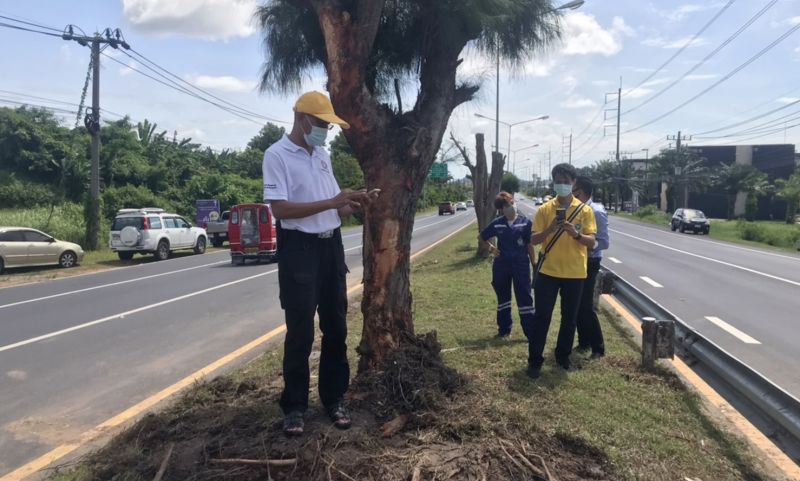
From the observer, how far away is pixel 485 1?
14.8 feet

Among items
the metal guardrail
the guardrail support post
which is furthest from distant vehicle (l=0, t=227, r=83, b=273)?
the guardrail support post

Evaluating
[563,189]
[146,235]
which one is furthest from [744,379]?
[146,235]

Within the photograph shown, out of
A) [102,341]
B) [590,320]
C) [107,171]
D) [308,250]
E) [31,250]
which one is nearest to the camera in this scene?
[308,250]

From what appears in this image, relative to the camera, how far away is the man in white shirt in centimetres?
333

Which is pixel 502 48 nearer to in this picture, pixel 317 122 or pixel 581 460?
pixel 317 122

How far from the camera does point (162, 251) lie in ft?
68.6

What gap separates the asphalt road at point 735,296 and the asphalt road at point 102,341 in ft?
19.7

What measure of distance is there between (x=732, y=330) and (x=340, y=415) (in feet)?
22.7

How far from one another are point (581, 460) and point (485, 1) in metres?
3.36

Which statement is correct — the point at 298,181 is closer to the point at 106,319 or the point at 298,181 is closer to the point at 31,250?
the point at 106,319

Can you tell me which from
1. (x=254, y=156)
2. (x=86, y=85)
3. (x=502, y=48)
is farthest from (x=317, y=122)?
(x=254, y=156)

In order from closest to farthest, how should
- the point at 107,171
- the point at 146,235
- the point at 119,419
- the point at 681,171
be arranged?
the point at 119,419 < the point at 146,235 < the point at 107,171 < the point at 681,171

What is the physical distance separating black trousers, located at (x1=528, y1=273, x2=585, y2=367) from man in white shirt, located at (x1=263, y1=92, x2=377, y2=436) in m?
1.96

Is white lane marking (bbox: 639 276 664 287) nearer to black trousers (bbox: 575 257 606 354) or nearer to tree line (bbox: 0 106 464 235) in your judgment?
black trousers (bbox: 575 257 606 354)
